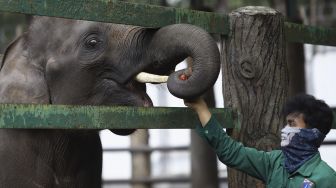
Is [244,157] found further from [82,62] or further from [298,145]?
[82,62]

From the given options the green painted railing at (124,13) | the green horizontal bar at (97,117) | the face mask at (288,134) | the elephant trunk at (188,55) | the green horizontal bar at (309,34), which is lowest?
the face mask at (288,134)

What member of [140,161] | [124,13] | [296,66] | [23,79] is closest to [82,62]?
[23,79]

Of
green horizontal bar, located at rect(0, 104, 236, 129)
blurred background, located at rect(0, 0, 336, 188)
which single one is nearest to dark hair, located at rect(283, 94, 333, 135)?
green horizontal bar, located at rect(0, 104, 236, 129)

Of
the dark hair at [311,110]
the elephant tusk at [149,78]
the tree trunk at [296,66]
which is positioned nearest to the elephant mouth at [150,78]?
the elephant tusk at [149,78]

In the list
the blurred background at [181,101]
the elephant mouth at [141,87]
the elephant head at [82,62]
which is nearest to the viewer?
the elephant mouth at [141,87]

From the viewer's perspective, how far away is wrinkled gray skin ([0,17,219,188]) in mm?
4262

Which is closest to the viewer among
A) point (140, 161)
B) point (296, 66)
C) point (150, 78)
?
point (150, 78)

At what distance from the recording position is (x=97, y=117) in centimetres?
354

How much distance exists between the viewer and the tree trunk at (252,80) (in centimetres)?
404

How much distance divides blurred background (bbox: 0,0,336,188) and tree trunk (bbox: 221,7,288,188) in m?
2.69

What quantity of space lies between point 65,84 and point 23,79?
24 centimetres

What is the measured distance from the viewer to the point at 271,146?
13.4ft

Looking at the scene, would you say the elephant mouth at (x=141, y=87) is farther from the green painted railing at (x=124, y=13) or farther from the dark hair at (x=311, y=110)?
the dark hair at (x=311, y=110)

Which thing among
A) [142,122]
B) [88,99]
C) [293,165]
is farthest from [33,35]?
[293,165]
